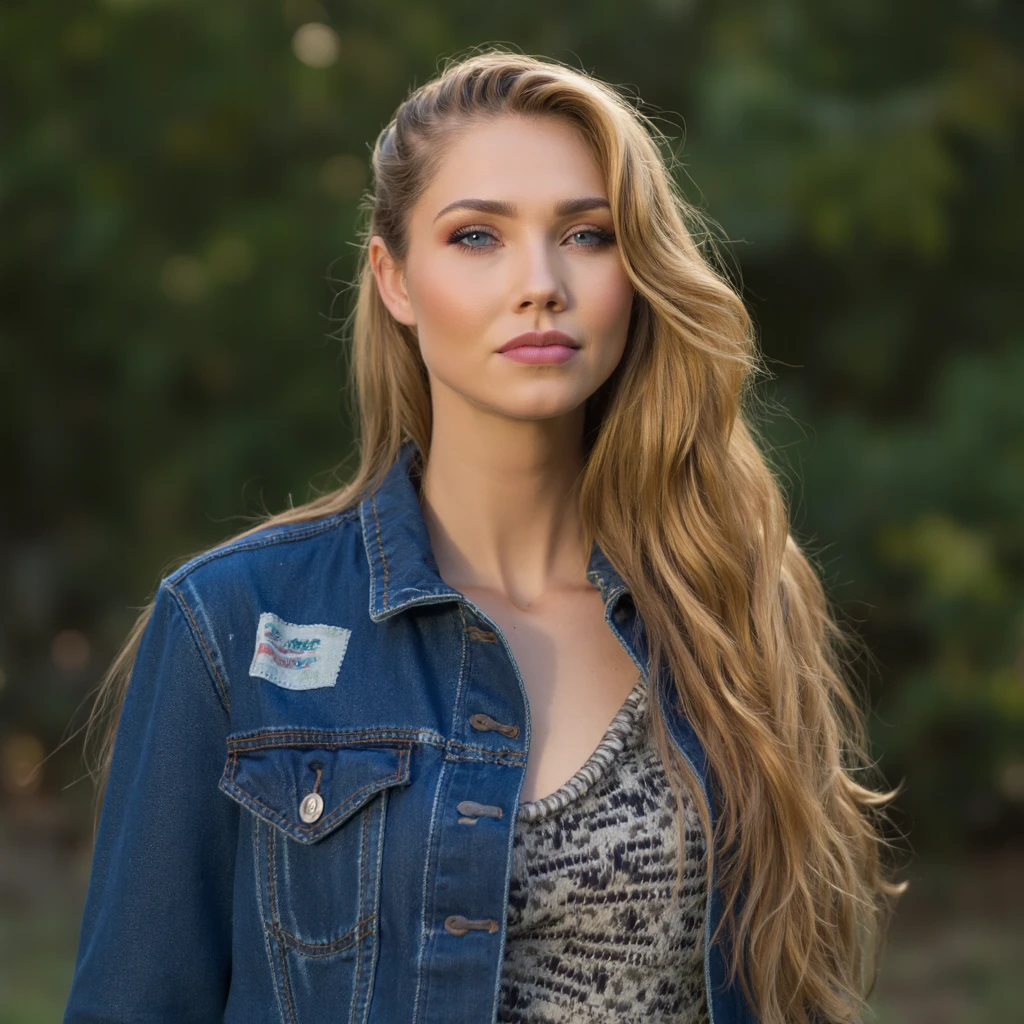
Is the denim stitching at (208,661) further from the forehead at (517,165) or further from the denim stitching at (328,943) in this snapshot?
the forehead at (517,165)

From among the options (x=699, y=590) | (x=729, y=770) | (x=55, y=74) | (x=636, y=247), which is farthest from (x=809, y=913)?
(x=55, y=74)

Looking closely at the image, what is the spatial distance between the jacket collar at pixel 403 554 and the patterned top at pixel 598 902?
0.31m

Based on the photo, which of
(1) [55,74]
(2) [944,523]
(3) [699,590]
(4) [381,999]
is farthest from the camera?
(1) [55,74]

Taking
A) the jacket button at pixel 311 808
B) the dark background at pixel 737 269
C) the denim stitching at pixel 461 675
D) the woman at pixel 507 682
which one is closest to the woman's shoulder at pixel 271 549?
the woman at pixel 507 682

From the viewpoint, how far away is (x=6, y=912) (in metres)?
5.34

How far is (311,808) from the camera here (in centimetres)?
189

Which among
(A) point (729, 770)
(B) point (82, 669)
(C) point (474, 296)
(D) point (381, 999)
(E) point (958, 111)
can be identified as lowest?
(D) point (381, 999)

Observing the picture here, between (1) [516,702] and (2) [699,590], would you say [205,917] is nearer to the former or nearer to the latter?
(1) [516,702]

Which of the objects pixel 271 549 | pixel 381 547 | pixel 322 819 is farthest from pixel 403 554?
pixel 322 819

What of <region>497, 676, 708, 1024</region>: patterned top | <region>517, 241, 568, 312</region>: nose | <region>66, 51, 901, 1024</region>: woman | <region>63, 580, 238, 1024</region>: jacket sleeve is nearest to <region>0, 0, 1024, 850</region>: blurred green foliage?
<region>66, 51, 901, 1024</region>: woman

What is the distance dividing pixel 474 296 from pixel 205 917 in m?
0.90

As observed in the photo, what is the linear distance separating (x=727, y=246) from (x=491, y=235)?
261 cm

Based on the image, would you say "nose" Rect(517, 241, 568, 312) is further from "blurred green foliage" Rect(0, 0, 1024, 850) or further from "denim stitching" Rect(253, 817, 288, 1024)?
"blurred green foliage" Rect(0, 0, 1024, 850)

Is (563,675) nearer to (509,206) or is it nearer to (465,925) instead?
(465,925)
